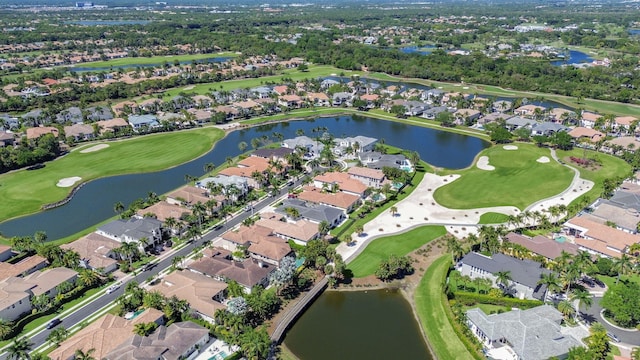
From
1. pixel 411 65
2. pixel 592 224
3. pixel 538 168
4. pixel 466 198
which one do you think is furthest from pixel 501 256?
pixel 411 65

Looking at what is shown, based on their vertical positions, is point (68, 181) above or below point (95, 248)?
below

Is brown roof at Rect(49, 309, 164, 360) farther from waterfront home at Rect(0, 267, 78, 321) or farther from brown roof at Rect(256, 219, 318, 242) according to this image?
brown roof at Rect(256, 219, 318, 242)

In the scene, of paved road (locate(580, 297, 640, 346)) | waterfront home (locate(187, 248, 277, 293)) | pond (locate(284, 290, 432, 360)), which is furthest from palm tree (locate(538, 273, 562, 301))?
waterfront home (locate(187, 248, 277, 293))

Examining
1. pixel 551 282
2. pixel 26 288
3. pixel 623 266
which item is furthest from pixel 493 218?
pixel 26 288

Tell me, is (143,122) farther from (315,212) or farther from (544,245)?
(544,245)

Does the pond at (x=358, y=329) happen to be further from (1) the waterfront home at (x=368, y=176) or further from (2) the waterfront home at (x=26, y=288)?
(1) the waterfront home at (x=368, y=176)

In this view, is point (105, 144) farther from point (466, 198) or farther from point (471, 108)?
point (471, 108)

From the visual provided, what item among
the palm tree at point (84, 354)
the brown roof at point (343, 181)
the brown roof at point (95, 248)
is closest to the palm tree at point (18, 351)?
the palm tree at point (84, 354)
